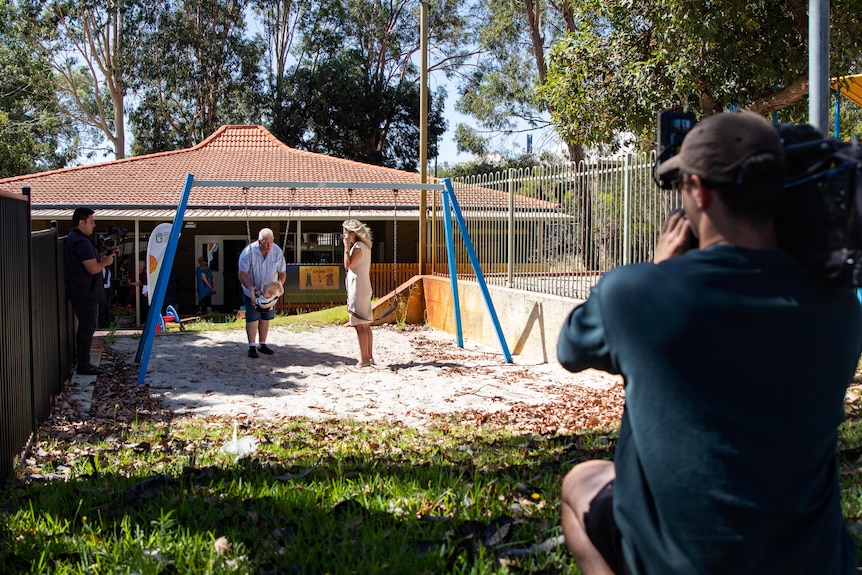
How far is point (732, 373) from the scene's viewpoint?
158 centimetres

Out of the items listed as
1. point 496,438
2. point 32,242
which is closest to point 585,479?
point 496,438

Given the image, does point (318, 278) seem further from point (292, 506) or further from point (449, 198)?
point (292, 506)

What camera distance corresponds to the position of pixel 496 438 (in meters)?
5.84

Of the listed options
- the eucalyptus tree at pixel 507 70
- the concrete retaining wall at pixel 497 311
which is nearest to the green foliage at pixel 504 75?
the eucalyptus tree at pixel 507 70

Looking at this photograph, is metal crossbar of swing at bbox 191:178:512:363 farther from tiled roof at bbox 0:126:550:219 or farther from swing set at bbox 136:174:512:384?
tiled roof at bbox 0:126:550:219

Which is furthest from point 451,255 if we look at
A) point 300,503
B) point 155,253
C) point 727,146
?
point 727,146

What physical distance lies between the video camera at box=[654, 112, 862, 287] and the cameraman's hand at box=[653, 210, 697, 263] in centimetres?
18

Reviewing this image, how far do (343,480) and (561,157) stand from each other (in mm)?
31680

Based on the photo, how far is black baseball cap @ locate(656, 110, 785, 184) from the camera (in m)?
1.62

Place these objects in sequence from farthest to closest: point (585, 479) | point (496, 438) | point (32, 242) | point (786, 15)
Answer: point (786, 15), point (32, 242), point (496, 438), point (585, 479)

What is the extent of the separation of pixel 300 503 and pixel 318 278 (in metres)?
15.1

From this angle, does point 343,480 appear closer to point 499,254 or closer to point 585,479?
point 585,479

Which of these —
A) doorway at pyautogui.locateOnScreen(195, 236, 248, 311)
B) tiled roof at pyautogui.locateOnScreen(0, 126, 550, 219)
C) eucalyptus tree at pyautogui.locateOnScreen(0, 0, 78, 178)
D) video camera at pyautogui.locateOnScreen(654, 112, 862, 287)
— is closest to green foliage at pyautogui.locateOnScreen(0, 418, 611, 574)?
video camera at pyautogui.locateOnScreen(654, 112, 862, 287)

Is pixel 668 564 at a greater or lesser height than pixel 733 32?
lesser
